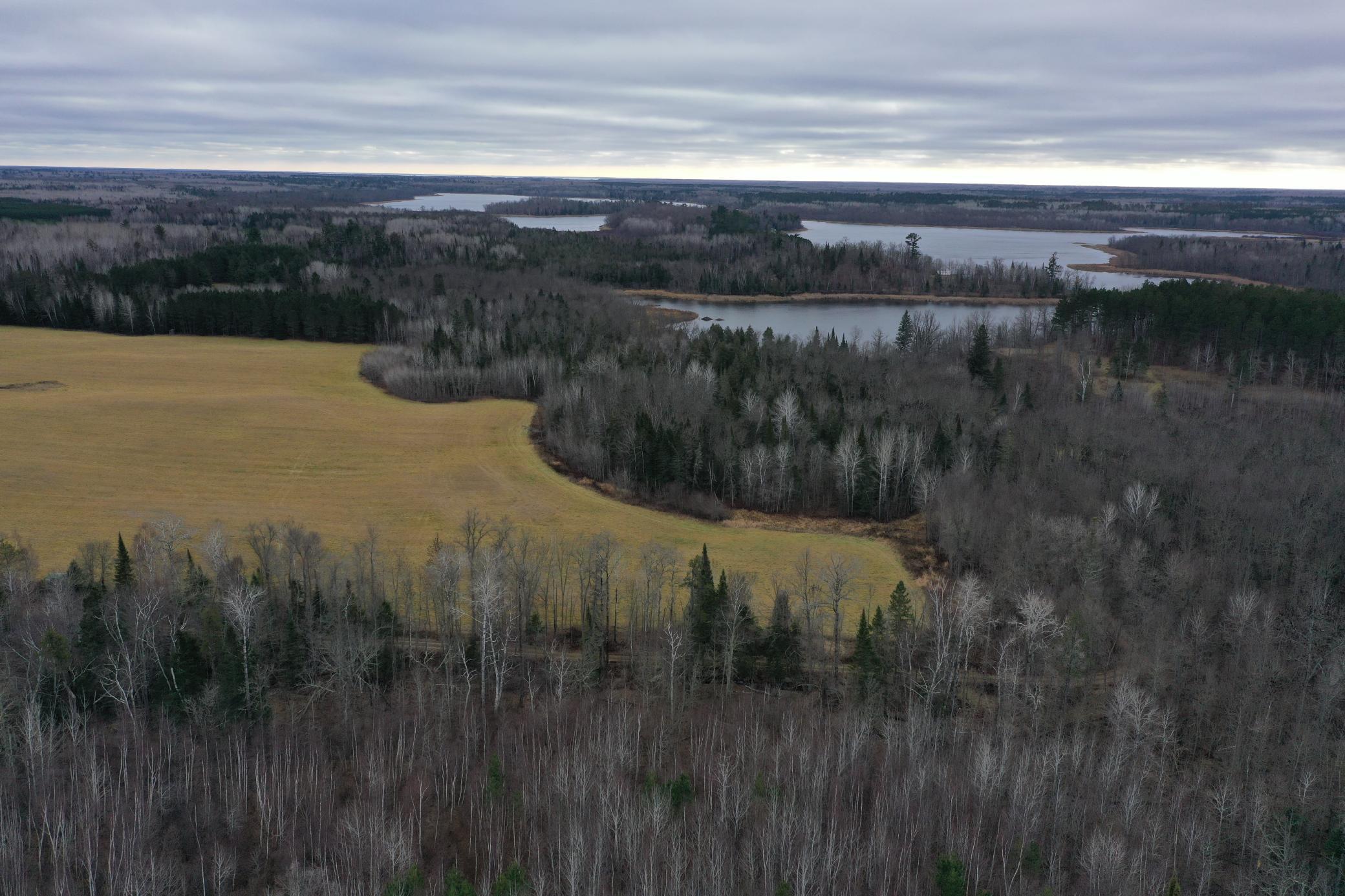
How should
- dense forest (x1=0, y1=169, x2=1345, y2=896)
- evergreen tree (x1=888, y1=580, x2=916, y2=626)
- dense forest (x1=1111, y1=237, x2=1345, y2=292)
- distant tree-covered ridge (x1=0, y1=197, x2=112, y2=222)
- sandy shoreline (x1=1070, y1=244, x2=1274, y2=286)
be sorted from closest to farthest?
1. dense forest (x1=0, y1=169, x2=1345, y2=896)
2. evergreen tree (x1=888, y1=580, x2=916, y2=626)
3. dense forest (x1=1111, y1=237, x2=1345, y2=292)
4. sandy shoreline (x1=1070, y1=244, x2=1274, y2=286)
5. distant tree-covered ridge (x1=0, y1=197, x2=112, y2=222)

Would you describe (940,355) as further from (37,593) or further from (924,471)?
(37,593)

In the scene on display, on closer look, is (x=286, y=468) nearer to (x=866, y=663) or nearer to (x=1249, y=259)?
(x=866, y=663)

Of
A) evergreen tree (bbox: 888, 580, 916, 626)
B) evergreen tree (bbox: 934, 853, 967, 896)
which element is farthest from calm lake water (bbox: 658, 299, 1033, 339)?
evergreen tree (bbox: 934, 853, 967, 896)

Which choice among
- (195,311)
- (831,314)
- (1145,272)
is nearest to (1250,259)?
(1145,272)

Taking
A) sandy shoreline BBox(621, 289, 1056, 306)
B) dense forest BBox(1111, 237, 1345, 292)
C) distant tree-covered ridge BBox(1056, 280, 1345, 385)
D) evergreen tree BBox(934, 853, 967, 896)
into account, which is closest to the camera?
evergreen tree BBox(934, 853, 967, 896)

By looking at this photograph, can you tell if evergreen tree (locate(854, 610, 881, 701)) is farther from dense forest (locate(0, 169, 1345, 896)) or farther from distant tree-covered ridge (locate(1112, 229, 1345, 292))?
distant tree-covered ridge (locate(1112, 229, 1345, 292))

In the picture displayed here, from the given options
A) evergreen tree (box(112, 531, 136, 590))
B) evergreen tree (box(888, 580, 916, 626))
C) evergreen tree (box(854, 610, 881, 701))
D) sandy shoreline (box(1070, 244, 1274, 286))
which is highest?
sandy shoreline (box(1070, 244, 1274, 286))

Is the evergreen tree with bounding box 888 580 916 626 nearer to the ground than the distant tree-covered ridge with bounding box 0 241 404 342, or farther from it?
nearer to the ground
